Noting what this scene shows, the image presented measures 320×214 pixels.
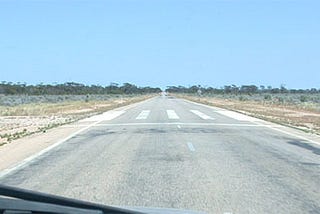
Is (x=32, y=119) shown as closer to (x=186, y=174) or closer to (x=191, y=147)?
(x=191, y=147)

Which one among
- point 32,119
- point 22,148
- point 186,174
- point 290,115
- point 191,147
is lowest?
point 290,115

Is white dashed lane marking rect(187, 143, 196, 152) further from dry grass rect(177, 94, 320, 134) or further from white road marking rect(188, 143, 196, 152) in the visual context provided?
dry grass rect(177, 94, 320, 134)

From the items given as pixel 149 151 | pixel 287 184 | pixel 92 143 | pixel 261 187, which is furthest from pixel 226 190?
pixel 92 143

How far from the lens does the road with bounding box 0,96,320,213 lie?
28.0ft

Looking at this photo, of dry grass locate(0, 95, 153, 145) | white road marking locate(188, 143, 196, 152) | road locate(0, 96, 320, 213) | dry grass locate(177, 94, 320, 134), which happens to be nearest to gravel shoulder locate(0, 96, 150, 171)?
road locate(0, 96, 320, 213)

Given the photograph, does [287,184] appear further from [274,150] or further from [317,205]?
[274,150]

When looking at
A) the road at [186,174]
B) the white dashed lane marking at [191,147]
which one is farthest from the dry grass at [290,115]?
the road at [186,174]

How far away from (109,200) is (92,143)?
10.1 meters

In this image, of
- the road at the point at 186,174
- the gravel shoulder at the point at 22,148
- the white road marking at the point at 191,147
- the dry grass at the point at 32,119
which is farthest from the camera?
the dry grass at the point at 32,119

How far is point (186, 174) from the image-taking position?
11.3m

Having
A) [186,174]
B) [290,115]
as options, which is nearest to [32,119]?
[290,115]

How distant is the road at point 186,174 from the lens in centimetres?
852

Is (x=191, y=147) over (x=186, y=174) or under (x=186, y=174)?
under

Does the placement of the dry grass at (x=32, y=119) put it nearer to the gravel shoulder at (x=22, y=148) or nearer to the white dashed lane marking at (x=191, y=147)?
the gravel shoulder at (x=22, y=148)
